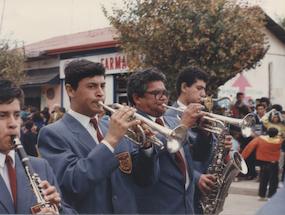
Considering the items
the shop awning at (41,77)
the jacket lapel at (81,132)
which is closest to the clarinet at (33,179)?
the jacket lapel at (81,132)

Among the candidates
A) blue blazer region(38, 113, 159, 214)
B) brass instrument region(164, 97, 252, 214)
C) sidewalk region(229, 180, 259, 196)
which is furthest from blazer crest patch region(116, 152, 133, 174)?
sidewalk region(229, 180, 259, 196)

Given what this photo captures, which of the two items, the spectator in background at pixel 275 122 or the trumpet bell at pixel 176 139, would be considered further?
the spectator in background at pixel 275 122

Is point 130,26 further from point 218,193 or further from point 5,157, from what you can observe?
point 5,157

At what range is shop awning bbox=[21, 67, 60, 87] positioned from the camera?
627 inches

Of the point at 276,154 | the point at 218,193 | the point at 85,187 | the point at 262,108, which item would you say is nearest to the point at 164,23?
the point at 262,108

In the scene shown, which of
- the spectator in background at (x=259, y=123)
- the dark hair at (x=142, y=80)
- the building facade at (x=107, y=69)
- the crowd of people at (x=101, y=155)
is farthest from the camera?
the building facade at (x=107, y=69)

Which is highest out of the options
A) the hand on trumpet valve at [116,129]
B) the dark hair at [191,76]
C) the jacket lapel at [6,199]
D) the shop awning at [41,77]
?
the shop awning at [41,77]

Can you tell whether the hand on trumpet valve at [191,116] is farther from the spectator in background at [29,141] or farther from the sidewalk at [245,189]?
the sidewalk at [245,189]

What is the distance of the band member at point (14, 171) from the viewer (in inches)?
63.4

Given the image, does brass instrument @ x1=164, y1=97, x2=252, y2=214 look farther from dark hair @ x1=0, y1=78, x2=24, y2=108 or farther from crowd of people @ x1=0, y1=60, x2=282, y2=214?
dark hair @ x1=0, y1=78, x2=24, y2=108

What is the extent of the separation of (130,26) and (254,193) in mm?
5347

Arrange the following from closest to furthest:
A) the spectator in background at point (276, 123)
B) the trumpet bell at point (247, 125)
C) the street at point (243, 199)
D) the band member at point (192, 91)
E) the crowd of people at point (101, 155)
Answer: the crowd of people at point (101, 155) < the trumpet bell at point (247, 125) < the band member at point (192, 91) < the street at point (243, 199) < the spectator in background at point (276, 123)

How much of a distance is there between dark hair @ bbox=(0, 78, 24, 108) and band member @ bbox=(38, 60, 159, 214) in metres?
0.37

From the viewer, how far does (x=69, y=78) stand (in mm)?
2354
